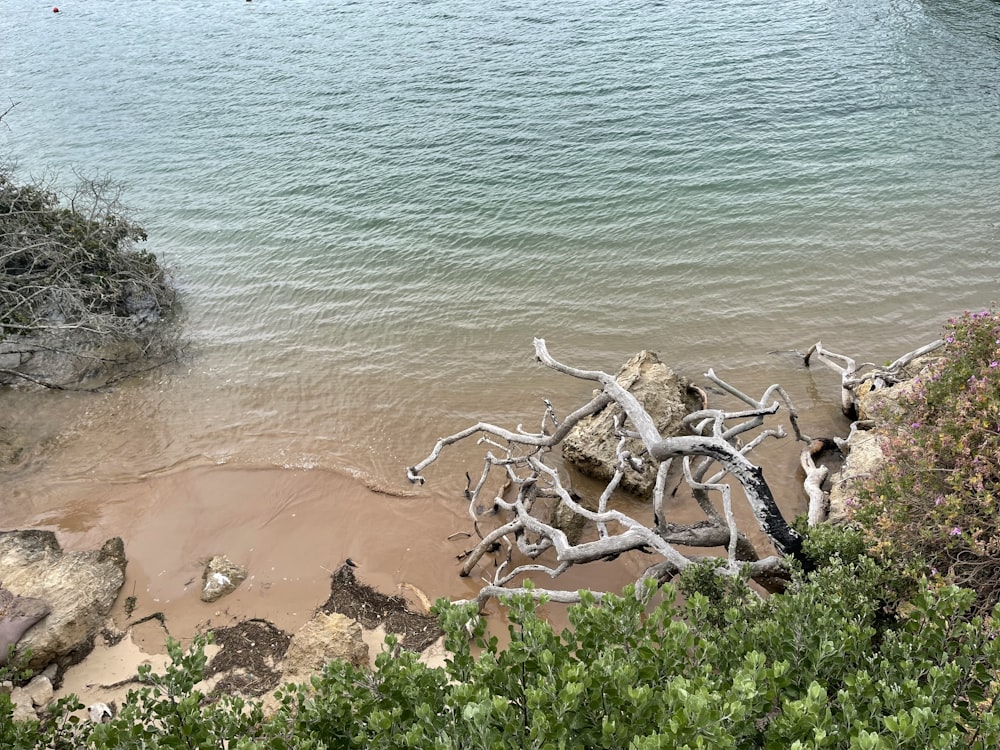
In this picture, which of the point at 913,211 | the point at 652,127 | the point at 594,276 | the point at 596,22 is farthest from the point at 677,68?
the point at 594,276

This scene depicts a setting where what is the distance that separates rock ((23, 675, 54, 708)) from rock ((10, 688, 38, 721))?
0.06 meters

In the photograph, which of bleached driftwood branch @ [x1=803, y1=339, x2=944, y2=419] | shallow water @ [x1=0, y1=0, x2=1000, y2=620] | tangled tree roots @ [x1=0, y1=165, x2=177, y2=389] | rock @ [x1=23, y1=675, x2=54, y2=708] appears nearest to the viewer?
rock @ [x1=23, y1=675, x2=54, y2=708]

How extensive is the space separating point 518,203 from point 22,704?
1422 centimetres

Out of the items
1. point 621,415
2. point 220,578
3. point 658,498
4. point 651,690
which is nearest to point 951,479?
point 658,498

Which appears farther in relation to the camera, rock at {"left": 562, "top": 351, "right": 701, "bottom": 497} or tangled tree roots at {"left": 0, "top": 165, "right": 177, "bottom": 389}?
tangled tree roots at {"left": 0, "top": 165, "right": 177, "bottom": 389}

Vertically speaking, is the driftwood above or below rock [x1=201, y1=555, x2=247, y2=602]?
above

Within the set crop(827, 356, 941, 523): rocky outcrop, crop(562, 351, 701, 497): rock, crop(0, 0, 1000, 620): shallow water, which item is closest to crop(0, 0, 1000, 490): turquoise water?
crop(0, 0, 1000, 620): shallow water

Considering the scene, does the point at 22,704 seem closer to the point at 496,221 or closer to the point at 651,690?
the point at 651,690

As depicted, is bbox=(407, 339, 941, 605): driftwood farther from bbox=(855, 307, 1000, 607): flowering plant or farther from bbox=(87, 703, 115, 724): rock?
bbox=(87, 703, 115, 724): rock

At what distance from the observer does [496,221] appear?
17000 millimetres

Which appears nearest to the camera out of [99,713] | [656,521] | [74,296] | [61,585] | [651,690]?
[651,690]

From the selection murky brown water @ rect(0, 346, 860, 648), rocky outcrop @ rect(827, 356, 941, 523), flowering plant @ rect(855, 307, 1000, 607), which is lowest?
murky brown water @ rect(0, 346, 860, 648)

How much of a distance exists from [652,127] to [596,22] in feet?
38.9

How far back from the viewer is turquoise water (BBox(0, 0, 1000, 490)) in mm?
12242
